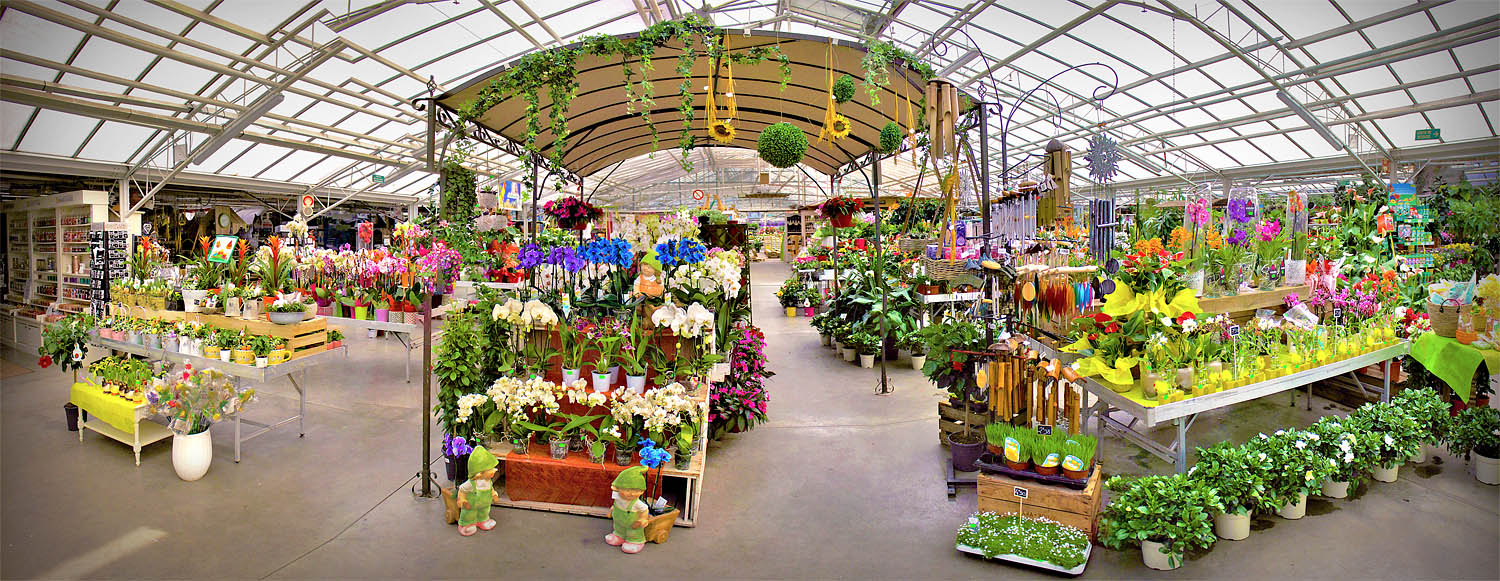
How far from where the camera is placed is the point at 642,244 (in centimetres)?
462

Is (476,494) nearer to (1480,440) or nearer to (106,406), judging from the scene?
(106,406)

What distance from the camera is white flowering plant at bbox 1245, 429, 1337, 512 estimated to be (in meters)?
3.26

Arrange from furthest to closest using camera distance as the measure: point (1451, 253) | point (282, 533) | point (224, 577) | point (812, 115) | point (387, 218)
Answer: point (387, 218), point (1451, 253), point (812, 115), point (282, 533), point (224, 577)

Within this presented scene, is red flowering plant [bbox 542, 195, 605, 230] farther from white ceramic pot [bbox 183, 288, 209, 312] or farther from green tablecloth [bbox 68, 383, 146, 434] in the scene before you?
white ceramic pot [bbox 183, 288, 209, 312]

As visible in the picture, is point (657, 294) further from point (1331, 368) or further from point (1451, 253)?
point (1451, 253)

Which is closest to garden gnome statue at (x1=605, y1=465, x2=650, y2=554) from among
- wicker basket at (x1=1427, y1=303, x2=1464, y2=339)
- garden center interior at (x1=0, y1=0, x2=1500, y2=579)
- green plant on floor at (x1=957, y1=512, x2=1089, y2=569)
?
garden center interior at (x1=0, y1=0, x2=1500, y2=579)

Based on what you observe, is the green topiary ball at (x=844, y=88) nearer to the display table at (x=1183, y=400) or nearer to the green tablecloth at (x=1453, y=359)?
the display table at (x=1183, y=400)

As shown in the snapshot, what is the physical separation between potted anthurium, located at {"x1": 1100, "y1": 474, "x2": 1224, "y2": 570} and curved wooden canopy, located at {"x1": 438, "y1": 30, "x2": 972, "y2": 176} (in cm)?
307

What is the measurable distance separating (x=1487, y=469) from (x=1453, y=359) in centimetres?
90

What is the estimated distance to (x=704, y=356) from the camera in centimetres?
419

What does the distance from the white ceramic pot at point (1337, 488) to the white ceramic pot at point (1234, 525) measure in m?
0.86

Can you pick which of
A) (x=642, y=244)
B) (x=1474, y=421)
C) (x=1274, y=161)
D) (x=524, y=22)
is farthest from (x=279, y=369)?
(x=1274, y=161)

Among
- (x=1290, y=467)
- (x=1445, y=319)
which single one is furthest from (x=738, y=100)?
(x=1445, y=319)

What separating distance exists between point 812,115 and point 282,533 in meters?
5.27
